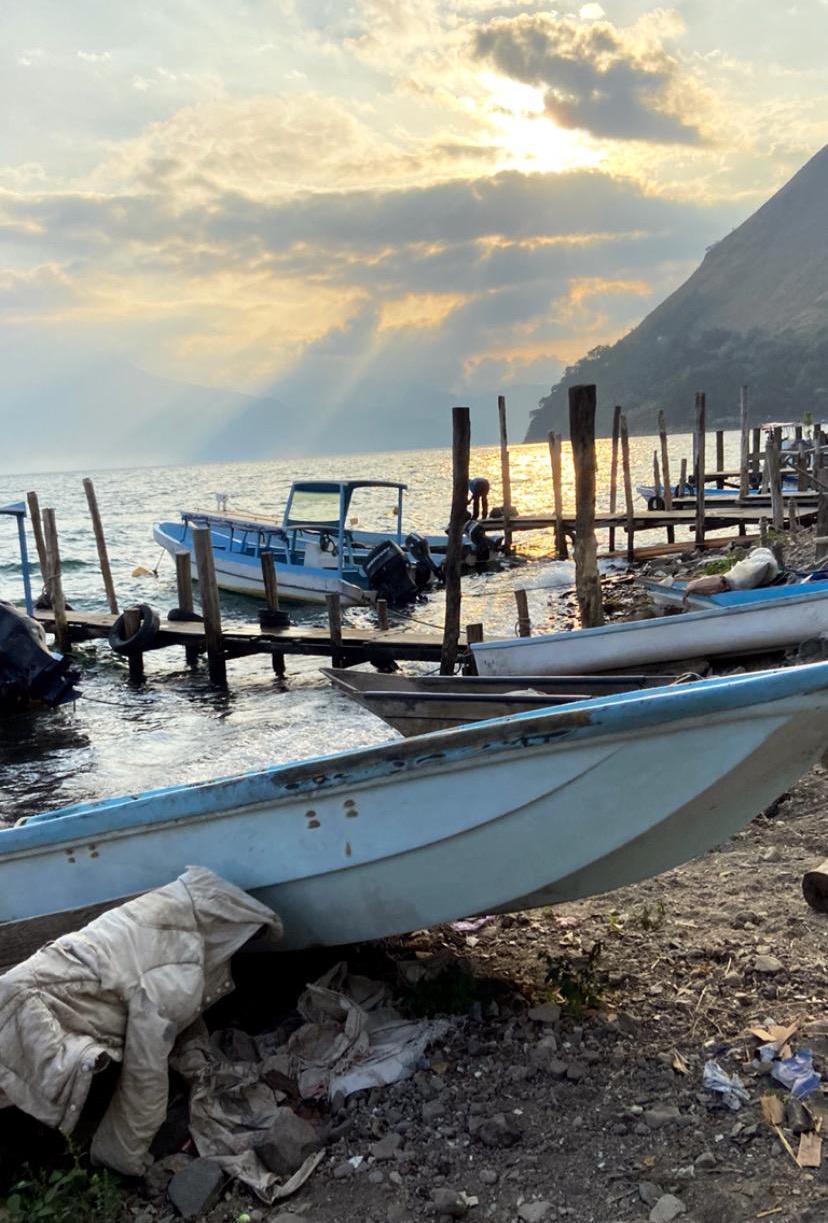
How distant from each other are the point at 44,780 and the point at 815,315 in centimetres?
18329

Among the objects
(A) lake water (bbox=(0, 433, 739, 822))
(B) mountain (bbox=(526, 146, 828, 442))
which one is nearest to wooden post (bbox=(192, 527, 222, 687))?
(A) lake water (bbox=(0, 433, 739, 822))

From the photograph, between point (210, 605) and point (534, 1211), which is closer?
point (534, 1211)

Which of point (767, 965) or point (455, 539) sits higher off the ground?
point (455, 539)

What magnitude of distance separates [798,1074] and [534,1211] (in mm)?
1120

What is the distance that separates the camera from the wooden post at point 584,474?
10.8 metres

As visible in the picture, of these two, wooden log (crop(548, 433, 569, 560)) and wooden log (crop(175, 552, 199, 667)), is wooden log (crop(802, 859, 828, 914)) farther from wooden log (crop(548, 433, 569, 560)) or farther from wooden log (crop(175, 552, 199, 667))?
wooden log (crop(548, 433, 569, 560))

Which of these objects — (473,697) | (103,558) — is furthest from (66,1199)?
(103,558)

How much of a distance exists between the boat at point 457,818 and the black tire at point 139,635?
996 centimetres

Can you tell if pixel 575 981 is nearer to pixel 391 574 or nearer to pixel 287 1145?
pixel 287 1145

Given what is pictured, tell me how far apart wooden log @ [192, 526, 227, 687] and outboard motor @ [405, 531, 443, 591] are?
8.00 m

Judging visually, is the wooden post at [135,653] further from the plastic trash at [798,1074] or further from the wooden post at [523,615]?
the plastic trash at [798,1074]

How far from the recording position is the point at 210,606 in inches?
547

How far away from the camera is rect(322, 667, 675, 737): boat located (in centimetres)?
697

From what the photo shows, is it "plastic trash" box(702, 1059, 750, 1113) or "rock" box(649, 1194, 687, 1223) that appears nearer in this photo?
"rock" box(649, 1194, 687, 1223)
